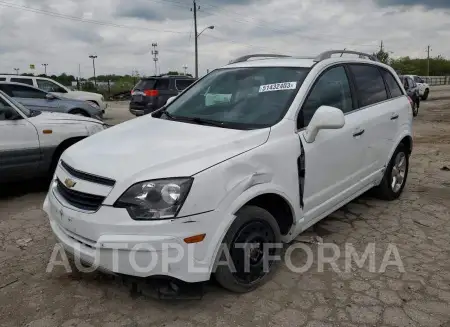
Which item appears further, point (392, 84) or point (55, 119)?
point (55, 119)

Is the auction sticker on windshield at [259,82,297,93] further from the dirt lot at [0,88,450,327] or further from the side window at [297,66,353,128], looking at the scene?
the dirt lot at [0,88,450,327]

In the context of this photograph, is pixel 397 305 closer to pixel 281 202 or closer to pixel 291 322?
pixel 291 322

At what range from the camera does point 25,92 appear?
10109 millimetres

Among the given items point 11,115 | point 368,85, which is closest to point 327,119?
point 368,85

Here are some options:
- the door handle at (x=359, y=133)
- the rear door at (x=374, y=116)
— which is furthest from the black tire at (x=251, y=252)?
the rear door at (x=374, y=116)

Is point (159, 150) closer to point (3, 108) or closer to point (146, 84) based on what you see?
point (3, 108)

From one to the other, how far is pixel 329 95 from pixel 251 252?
5.38ft

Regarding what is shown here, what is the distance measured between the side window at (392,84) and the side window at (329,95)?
43.5 inches

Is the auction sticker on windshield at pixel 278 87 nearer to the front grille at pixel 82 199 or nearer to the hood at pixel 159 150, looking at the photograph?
the hood at pixel 159 150

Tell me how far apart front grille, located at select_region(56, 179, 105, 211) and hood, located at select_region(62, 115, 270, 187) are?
152mm

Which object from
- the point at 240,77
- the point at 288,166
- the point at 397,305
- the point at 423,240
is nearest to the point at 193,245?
the point at 288,166

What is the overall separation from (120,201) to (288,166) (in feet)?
4.18

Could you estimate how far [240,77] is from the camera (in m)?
3.79

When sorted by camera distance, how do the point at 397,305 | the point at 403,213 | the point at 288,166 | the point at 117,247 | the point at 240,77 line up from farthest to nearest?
the point at 403,213
the point at 240,77
the point at 288,166
the point at 397,305
the point at 117,247
